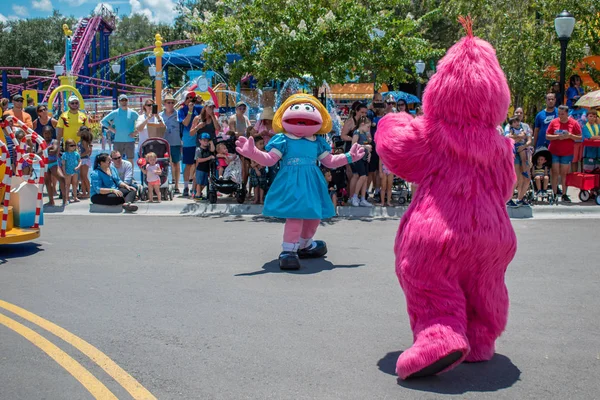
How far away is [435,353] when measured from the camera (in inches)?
166

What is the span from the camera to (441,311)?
4410mm

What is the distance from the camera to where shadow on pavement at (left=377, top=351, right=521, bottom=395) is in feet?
14.2

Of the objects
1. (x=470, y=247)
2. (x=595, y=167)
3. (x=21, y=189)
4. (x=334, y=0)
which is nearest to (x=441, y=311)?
(x=470, y=247)

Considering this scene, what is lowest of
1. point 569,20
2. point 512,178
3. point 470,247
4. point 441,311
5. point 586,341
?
point 586,341

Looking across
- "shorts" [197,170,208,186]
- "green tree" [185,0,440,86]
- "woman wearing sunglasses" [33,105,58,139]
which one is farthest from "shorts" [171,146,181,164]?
"woman wearing sunglasses" [33,105,58,139]

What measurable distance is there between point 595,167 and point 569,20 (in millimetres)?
3061

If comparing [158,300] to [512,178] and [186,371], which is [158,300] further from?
[512,178]

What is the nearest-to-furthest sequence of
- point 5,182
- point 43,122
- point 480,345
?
point 480,345 < point 5,182 < point 43,122

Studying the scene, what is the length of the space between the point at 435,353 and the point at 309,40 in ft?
28.7

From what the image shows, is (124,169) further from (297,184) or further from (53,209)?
(297,184)

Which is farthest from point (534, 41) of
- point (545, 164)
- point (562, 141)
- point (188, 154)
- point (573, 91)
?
point (188, 154)

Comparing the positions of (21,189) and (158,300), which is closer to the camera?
(158,300)

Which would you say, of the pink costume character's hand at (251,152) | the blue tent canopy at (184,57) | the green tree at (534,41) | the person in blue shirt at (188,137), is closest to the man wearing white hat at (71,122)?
the person in blue shirt at (188,137)

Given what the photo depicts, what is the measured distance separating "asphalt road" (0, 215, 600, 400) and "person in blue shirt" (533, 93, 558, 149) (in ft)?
14.0
